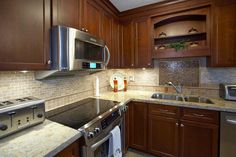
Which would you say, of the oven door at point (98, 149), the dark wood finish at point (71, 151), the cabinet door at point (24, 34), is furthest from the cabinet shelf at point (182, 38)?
the dark wood finish at point (71, 151)

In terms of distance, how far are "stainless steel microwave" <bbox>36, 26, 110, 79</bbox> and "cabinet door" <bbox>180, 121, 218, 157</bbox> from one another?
4.77 feet

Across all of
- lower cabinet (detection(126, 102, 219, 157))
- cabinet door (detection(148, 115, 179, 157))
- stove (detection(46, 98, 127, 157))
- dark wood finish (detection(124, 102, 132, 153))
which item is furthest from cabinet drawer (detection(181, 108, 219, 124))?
stove (detection(46, 98, 127, 157))

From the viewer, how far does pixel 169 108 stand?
184cm

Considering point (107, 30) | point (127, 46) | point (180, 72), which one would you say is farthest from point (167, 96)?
point (107, 30)

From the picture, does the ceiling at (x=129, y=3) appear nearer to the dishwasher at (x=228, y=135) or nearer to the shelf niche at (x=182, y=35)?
the shelf niche at (x=182, y=35)

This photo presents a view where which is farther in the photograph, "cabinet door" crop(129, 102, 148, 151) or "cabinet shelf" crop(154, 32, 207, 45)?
"cabinet shelf" crop(154, 32, 207, 45)

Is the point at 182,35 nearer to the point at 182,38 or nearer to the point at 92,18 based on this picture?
the point at 182,38

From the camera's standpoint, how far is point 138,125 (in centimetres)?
208

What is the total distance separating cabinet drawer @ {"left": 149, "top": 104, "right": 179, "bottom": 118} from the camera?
181cm

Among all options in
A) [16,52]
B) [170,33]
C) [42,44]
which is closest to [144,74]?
[170,33]

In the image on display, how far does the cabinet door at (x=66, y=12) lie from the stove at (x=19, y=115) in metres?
0.71

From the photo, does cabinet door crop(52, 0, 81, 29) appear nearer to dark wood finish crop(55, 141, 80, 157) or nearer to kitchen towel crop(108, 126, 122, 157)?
dark wood finish crop(55, 141, 80, 157)

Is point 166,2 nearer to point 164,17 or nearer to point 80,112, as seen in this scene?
point 164,17

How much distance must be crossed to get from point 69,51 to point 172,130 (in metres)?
1.65
